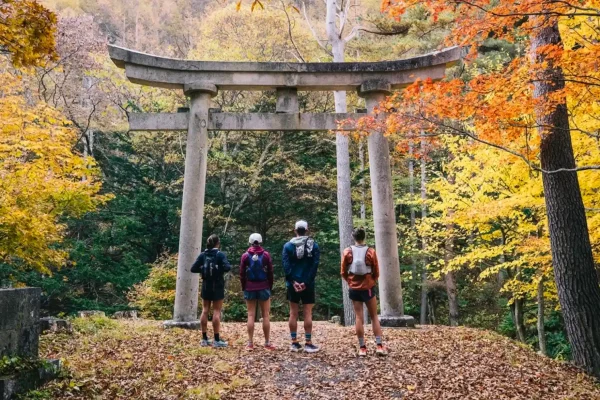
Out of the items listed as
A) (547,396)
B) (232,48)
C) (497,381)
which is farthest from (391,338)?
(232,48)

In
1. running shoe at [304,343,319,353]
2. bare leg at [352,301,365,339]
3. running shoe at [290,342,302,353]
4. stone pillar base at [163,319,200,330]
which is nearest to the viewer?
bare leg at [352,301,365,339]

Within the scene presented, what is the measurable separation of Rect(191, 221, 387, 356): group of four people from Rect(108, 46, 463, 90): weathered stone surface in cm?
403

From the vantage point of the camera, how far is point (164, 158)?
18.1 meters

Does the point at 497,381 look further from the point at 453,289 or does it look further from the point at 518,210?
the point at 453,289

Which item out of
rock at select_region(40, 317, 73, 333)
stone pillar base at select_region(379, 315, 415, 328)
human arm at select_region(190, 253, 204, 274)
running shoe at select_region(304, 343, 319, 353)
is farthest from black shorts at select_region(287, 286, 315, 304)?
rock at select_region(40, 317, 73, 333)

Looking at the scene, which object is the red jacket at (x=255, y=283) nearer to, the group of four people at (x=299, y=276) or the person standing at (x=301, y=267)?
the group of four people at (x=299, y=276)

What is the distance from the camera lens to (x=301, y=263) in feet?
21.3

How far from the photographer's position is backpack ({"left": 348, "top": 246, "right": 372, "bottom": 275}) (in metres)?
6.25

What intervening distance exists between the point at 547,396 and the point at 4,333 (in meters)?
5.83

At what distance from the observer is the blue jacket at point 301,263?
21.2ft

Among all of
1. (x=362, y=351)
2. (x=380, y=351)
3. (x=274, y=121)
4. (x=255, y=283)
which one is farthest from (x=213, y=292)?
(x=274, y=121)

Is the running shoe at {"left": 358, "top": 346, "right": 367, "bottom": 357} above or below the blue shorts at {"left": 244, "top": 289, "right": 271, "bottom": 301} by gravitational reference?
below

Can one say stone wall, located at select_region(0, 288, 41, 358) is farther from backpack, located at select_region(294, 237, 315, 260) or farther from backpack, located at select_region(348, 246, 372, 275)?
backpack, located at select_region(348, 246, 372, 275)

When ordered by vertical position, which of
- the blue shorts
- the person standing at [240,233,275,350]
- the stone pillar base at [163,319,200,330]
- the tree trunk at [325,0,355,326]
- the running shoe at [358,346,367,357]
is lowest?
the running shoe at [358,346,367,357]
